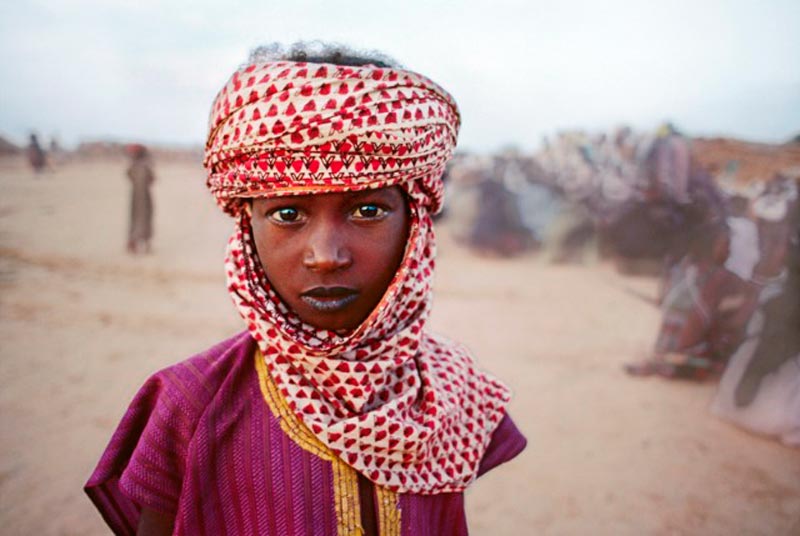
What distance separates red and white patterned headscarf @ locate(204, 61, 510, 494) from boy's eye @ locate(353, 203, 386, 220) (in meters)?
0.07

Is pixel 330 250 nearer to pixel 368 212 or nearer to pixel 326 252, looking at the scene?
pixel 326 252

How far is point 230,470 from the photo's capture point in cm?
118

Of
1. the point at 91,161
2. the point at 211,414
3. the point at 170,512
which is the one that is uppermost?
the point at 211,414

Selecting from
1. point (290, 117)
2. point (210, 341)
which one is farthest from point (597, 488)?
point (210, 341)

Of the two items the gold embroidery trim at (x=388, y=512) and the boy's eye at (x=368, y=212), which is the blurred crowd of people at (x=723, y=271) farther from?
the boy's eye at (x=368, y=212)

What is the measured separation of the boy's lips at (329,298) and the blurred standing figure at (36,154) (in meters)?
19.6

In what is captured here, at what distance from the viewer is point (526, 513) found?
3.24 m

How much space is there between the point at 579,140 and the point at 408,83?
38.1 ft

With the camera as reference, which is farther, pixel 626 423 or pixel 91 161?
pixel 91 161

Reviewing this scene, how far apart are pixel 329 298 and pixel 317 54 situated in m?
0.62

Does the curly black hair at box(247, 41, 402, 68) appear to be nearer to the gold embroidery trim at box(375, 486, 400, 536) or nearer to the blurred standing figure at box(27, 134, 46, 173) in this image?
the gold embroidery trim at box(375, 486, 400, 536)

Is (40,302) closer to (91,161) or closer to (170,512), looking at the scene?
(170,512)

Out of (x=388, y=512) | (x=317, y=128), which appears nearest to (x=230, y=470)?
(x=388, y=512)

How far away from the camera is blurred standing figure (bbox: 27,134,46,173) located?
16422 millimetres
